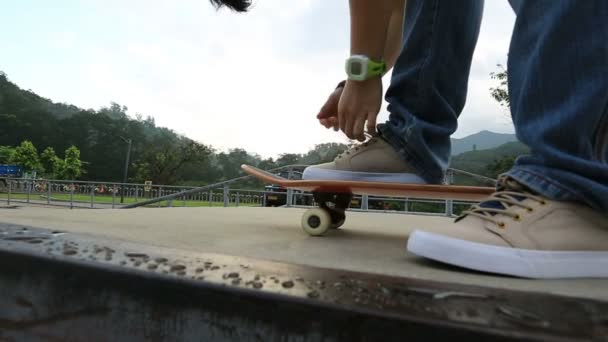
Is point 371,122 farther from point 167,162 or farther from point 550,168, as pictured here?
point 167,162

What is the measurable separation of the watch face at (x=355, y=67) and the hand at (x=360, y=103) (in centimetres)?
3

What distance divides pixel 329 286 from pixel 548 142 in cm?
60

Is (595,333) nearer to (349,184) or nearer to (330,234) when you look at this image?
(349,184)

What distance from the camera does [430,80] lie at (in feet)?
4.33

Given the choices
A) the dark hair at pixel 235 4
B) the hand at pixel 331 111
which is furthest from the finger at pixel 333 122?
the dark hair at pixel 235 4

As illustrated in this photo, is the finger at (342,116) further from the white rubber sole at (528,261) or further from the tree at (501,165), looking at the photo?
the tree at (501,165)

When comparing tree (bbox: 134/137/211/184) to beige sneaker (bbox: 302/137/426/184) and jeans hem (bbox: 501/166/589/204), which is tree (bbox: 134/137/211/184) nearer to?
beige sneaker (bbox: 302/137/426/184)

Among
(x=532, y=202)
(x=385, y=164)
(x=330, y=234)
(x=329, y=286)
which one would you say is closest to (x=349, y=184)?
(x=385, y=164)

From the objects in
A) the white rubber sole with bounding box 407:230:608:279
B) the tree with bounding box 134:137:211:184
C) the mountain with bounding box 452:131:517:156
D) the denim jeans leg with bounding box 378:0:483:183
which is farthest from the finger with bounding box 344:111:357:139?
the mountain with bounding box 452:131:517:156

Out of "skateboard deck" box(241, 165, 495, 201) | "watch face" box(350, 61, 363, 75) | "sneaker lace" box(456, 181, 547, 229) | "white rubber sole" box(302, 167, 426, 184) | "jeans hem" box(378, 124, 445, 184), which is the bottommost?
"sneaker lace" box(456, 181, 547, 229)

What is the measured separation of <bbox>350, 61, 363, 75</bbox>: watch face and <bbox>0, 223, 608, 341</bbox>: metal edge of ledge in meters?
0.82

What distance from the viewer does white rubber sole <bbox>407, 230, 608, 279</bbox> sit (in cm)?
79

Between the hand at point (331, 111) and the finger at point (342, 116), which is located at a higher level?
the hand at point (331, 111)

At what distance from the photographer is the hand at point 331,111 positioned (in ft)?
5.10
